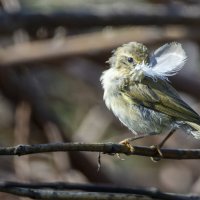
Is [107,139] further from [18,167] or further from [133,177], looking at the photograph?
[18,167]

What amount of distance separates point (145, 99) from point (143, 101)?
0.02 m

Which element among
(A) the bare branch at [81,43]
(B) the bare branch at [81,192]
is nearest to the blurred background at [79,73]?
(A) the bare branch at [81,43]

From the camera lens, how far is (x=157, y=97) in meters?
4.13

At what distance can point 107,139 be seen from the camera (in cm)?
706

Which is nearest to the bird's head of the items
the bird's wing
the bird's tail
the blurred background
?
the bird's wing

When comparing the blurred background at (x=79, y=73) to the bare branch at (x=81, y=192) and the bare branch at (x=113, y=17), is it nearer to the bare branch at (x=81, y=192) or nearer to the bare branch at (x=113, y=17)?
the bare branch at (x=113, y=17)

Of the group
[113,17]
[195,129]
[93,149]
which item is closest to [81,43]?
[113,17]

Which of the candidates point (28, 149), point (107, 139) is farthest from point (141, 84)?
point (107, 139)

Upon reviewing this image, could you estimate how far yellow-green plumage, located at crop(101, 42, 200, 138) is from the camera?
159 inches

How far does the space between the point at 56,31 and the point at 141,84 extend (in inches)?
102

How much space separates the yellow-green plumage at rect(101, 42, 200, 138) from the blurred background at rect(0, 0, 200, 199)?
1697 mm

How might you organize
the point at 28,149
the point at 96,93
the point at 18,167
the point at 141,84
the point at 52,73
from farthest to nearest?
the point at 52,73, the point at 96,93, the point at 18,167, the point at 141,84, the point at 28,149

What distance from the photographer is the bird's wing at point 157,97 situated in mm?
4031

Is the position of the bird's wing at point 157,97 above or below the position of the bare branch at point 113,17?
below
